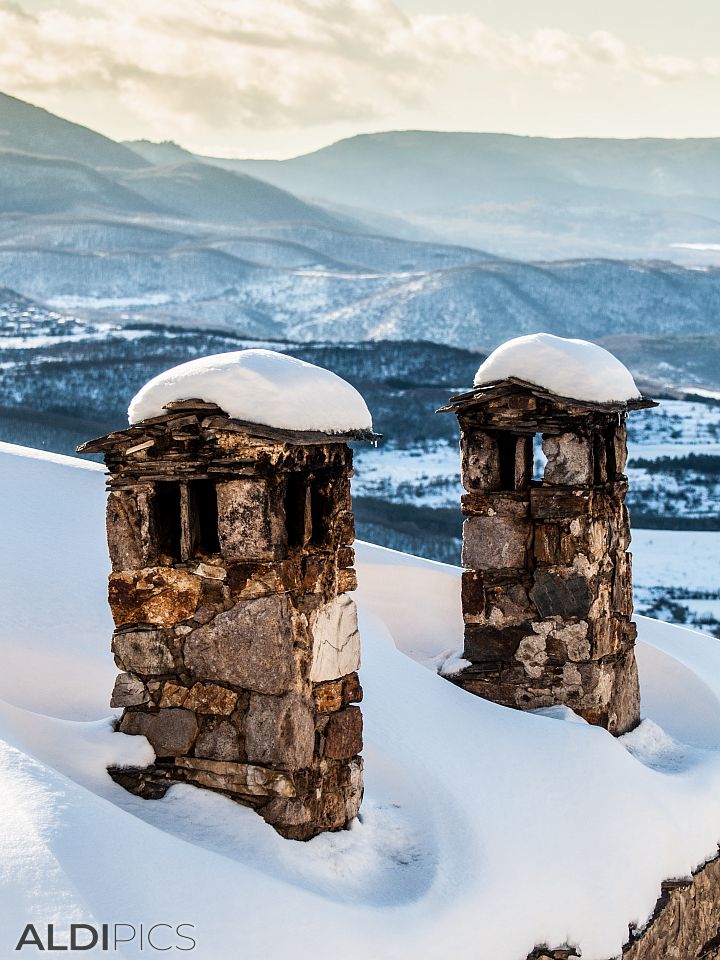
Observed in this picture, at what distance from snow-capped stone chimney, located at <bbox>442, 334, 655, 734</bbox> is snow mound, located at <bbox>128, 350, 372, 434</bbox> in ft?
9.15

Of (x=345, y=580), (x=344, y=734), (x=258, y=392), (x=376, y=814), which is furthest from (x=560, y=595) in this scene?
(x=258, y=392)

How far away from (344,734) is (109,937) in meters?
1.83

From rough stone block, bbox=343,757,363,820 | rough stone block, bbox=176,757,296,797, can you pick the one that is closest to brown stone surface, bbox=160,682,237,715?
rough stone block, bbox=176,757,296,797

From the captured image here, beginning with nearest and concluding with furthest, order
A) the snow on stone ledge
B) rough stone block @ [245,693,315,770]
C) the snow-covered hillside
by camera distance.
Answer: the snow-covered hillside
rough stone block @ [245,693,315,770]
the snow on stone ledge

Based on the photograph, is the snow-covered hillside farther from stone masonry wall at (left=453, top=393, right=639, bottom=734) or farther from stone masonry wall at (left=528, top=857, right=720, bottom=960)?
stone masonry wall at (left=453, top=393, right=639, bottom=734)

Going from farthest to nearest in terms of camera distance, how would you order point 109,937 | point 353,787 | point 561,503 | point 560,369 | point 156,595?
1. point 561,503
2. point 560,369
3. point 353,787
4. point 156,595
5. point 109,937

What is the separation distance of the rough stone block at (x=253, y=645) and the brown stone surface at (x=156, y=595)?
0.53 feet

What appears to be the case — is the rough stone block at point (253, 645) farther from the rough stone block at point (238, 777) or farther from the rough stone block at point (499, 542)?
the rough stone block at point (499, 542)

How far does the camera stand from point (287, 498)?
699 cm

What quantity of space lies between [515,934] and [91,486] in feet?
18.8

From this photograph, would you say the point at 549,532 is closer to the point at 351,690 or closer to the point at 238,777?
the point at 351,690

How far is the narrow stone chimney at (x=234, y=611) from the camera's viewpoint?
6.81 metres

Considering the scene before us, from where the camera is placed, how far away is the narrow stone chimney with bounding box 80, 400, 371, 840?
6812 millimetres

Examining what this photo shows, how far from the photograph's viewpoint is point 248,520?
679 centimetres
